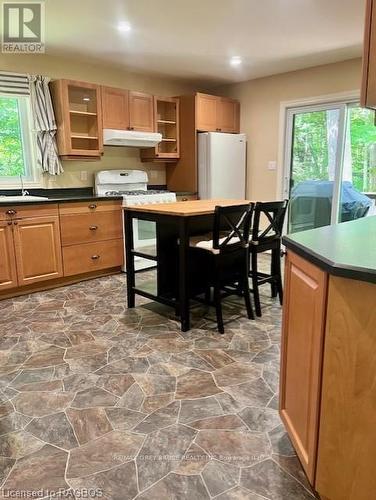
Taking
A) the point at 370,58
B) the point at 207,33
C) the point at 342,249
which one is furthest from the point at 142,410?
the point at 207,33

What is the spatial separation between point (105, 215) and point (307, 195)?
8.89ft

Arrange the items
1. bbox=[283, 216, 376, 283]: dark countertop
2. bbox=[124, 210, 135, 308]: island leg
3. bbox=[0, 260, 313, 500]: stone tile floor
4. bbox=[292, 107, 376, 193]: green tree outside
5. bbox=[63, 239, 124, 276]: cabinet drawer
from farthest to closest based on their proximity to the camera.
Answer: bbox=[292, 107, 376, 193]: green tree outside, bbox=[63, 239, 124, 276]: cabinet drawer, bbox=[124, 210, 135, 308]: island leg, bbox=[0, 260, 313, 500]: stone tile floor, bbox=[283, 216, 376, 283]: dark countertop

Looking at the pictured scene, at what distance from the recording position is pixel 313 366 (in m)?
1.29

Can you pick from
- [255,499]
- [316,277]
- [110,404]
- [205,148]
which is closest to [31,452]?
[110,404]

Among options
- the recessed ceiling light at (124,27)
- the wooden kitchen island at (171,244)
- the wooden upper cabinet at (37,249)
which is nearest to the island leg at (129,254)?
the wooden kitchen island at (171,244)

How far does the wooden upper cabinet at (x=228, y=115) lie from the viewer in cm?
528

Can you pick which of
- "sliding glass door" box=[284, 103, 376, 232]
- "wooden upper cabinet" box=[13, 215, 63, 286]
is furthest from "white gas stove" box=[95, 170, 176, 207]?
"sliding glass door" box=[284, 103, 376, 232]

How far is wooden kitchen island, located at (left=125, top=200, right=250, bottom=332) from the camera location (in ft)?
9.05

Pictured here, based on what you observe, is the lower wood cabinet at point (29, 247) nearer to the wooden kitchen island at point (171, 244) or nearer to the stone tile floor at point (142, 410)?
the stone tile floor at point (142, 410)

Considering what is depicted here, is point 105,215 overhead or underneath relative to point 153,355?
overhead

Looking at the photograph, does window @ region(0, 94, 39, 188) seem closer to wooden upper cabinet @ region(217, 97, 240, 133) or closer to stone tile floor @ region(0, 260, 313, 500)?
stone tile floor @ region(0, 260, 313, 500)

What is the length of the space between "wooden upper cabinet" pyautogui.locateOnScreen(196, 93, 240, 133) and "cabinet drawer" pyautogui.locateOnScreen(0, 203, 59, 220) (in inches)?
91.9

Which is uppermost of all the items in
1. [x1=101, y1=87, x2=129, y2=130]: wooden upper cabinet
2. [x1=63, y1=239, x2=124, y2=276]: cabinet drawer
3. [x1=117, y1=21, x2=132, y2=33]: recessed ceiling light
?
[x1=117, y1=21, x2=132, y2=33]: recessed ceiling light

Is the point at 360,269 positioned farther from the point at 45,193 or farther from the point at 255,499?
the point at 45,193
